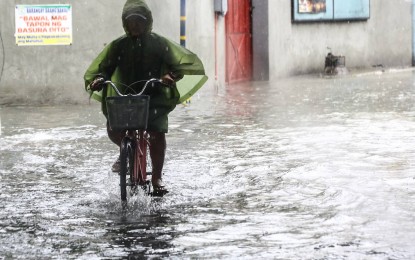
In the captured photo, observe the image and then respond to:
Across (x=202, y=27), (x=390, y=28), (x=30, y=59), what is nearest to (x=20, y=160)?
(x=30, y=59)

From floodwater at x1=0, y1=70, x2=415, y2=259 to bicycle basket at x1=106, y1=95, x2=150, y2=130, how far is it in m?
0.70

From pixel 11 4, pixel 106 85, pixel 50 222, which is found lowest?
pixel 50 222

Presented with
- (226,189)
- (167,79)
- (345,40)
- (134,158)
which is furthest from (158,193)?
(345,40)

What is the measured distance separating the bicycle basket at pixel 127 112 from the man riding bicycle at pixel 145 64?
1.85 feet

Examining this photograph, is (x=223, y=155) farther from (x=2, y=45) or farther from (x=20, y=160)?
(x=2, y=45)

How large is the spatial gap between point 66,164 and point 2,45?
831 cm

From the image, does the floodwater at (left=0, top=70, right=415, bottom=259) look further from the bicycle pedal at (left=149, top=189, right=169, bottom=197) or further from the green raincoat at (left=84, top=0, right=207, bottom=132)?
the green raincoat at (left=84, top=0, right=207, bottom=132)

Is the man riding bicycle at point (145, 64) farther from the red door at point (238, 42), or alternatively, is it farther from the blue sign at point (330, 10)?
the blue sign at point (330, 10)

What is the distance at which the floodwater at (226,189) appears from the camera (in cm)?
682

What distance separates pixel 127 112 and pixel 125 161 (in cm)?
46

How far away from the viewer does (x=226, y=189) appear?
924cm

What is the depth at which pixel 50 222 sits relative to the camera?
7.74 m

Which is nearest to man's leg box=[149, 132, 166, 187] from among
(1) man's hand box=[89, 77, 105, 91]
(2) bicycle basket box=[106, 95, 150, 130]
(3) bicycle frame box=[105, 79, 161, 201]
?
(3) bicycle frame box=[105, 79, 161, 201]

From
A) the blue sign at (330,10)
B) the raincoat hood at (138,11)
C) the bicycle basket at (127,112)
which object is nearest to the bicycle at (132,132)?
the bicycle basket at (127,112)
